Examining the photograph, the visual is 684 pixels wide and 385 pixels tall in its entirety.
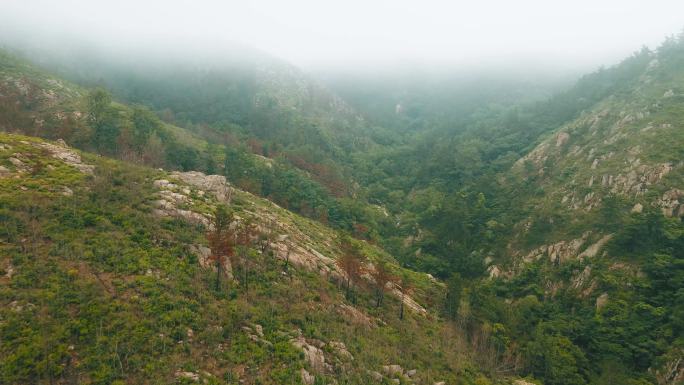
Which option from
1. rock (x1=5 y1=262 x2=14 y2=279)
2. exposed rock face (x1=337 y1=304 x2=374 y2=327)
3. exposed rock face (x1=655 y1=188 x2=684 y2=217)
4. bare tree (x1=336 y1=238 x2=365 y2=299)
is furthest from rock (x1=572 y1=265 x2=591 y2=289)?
rock (x1=5 y1=262 x2=14 y2=279)

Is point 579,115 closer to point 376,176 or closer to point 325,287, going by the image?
point 376,176

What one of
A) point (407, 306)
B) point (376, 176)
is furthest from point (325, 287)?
point (376, 176)

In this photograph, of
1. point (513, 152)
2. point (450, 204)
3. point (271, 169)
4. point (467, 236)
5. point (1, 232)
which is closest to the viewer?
point (1, 232)

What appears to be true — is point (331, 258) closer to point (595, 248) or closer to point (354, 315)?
point (354, 315)

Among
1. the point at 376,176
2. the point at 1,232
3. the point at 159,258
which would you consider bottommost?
the point at 376,176

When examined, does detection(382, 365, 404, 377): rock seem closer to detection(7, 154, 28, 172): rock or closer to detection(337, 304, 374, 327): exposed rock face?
detection(337, 304, 374, 327): exposed rock face
